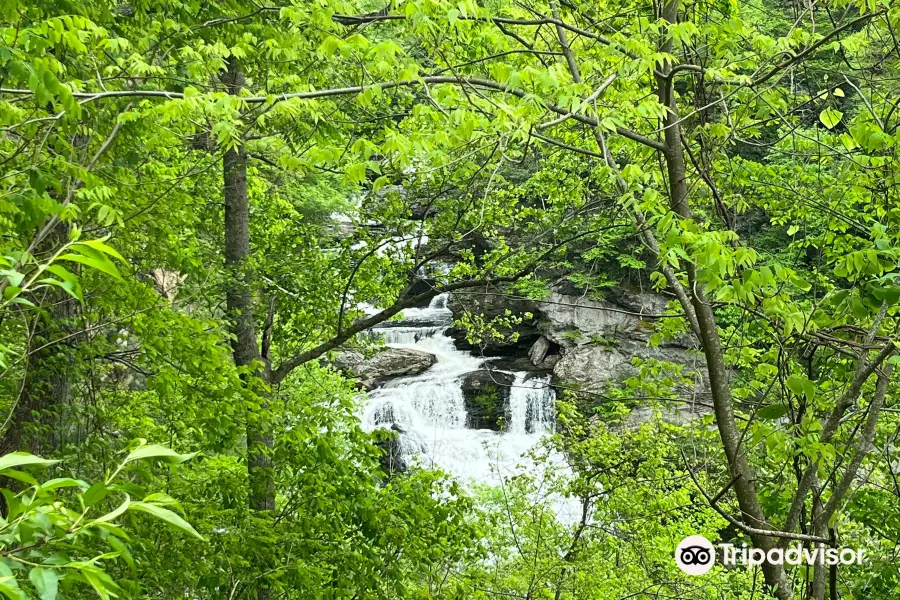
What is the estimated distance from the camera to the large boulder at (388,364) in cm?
1814

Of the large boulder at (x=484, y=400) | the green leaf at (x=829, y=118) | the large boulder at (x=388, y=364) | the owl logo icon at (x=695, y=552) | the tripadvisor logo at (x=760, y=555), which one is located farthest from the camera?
the large boulder at (x=388, y=364)

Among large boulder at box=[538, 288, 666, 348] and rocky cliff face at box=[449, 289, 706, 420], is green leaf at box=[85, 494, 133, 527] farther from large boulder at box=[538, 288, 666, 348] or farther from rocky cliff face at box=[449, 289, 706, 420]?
large boulder at box=[538, 288, 666, 348]

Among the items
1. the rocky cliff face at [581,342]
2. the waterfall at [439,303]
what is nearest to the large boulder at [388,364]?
the rocky cliff face at [581,342]

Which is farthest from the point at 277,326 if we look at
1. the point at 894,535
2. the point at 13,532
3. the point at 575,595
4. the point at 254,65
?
the point at 13,532

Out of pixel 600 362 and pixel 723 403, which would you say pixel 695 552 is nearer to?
pixel 723 403

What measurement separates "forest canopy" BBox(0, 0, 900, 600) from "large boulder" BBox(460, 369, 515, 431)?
743cm

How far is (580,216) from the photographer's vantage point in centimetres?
695

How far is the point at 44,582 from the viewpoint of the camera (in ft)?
2.84

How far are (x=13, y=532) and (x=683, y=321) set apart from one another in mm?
4035

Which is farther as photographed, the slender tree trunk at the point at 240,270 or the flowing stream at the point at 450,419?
the flowing stream at the point at 450,419

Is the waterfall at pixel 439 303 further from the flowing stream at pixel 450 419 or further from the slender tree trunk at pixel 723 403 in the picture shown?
the slender tree trunk at pixel 723 403

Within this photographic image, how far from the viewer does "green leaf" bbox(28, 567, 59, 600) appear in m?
0.84

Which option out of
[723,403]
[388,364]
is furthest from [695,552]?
[388,364]

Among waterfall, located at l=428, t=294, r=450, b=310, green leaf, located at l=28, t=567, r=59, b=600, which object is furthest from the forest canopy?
waterfall, located at l=428, t=294, r=450, b=310
